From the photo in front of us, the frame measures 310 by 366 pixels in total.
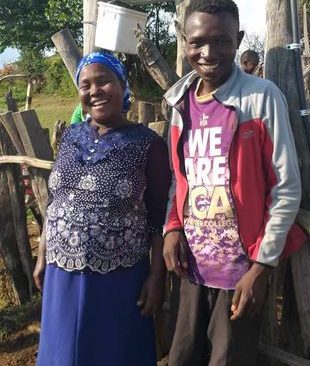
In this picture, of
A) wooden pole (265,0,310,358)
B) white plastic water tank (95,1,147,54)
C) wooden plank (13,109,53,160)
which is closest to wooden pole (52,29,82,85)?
white plastic water tank (95,1,147,54)

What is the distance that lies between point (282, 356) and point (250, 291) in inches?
27.0

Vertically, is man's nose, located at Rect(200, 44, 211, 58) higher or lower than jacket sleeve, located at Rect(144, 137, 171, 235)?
higher

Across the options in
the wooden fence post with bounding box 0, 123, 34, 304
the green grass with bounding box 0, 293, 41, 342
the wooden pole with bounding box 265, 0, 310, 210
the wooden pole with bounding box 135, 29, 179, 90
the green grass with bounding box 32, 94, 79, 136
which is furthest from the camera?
the green grass with bounding box 32, 94, 79, 136

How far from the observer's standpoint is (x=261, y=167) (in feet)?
5.82

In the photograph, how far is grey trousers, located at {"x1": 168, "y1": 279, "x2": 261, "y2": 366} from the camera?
1.90 meters

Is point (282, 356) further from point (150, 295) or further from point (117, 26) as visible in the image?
point (117, 26)

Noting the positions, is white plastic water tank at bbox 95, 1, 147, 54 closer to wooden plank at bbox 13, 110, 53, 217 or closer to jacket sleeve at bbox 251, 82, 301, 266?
wooden plank at bbox 13, 110, 53, 217

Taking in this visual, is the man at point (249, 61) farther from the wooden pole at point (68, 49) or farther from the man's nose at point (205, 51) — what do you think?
the man's nose at point (205, 51)

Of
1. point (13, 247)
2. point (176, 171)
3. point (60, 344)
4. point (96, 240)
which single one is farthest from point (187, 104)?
point (13, 247)

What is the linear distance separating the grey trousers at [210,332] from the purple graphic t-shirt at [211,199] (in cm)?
8

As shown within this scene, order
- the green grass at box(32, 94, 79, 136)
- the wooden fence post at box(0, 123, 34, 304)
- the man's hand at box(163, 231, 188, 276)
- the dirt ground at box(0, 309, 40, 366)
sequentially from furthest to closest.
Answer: the green grass at box(32, 94, 79, 136), the wooden fence post at box(0, 123, 34, 304), the dirt ground at box(0, 309, 40, 366), the man's hand at box(163, 231, 188, 276)

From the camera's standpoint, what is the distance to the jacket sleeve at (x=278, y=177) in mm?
1709

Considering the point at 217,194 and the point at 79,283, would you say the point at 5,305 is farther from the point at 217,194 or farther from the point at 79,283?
the point at 217,194

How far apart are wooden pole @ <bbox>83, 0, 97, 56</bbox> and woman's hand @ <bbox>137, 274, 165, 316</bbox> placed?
210 cm
